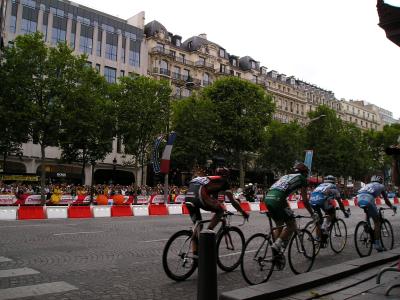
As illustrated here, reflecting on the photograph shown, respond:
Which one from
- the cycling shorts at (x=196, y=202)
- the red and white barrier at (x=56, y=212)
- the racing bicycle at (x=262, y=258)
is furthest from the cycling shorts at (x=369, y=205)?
the red and white barrier at (x=56, y=212)

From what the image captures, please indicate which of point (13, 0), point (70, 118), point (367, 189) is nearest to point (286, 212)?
point (367, 189)

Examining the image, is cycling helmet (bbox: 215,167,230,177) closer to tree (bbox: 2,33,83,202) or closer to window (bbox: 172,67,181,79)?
tree (bbox: 2,33,83,202)

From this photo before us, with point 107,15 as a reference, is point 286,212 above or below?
below

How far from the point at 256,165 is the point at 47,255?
2036 inches

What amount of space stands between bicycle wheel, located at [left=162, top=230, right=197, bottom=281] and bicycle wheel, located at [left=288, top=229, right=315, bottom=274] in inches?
62.7

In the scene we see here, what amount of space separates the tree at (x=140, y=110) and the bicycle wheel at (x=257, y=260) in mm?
29292

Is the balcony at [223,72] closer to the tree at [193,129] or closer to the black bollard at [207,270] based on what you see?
the tree at [193,129]

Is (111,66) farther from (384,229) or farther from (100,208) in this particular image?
(384,229)

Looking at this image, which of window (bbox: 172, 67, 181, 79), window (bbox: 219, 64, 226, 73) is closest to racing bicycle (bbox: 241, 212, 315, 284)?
window (bbox: 172, 67, 181, 79)

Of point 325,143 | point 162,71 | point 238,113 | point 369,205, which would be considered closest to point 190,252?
point 369,205

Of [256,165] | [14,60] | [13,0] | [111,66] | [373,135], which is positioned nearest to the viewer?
[14,60]

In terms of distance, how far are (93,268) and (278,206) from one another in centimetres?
335

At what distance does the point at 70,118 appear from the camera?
94.6 feet

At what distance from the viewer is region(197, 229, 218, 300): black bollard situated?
4520 mm
